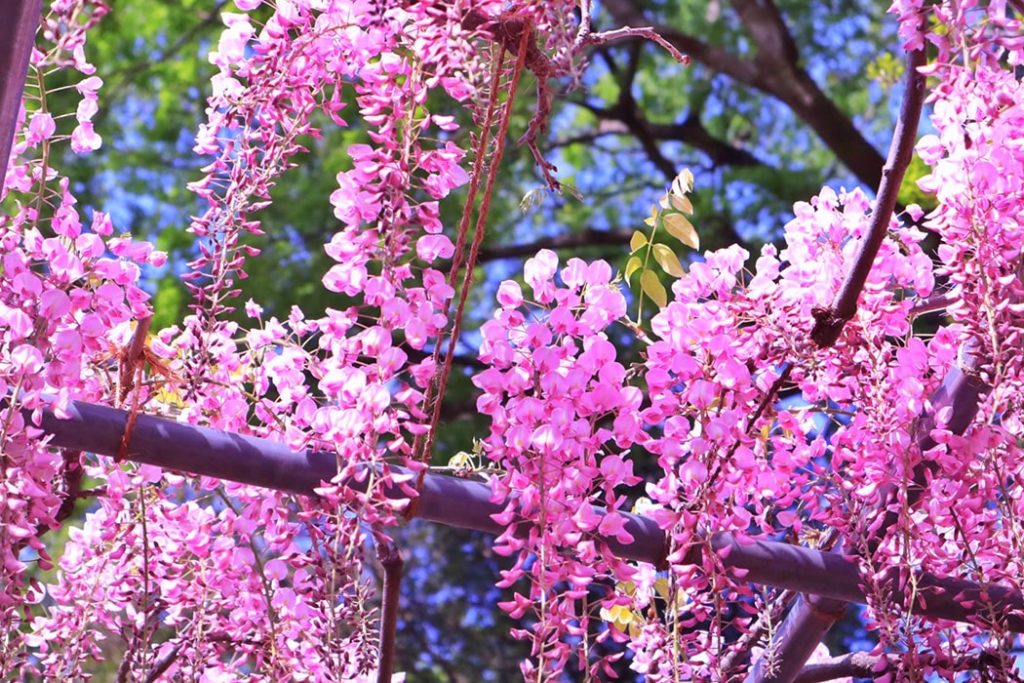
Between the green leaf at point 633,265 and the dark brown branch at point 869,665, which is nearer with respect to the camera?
the dark brown branch at point 869,665

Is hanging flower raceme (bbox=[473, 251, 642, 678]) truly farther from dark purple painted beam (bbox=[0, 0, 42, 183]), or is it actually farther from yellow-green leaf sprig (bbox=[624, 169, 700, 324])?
dark purple painted beam (bbox=[0, 0, 42, 183])

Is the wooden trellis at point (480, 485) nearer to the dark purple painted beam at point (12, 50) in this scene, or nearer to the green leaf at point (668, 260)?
the green leaf at point (668, 260)

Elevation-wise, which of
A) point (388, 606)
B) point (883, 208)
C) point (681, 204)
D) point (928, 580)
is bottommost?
point (388, 606)

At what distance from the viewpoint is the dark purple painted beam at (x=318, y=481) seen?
0.97m

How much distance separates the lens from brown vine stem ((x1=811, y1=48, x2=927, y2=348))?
98cm

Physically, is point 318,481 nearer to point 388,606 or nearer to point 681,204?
point 388,606

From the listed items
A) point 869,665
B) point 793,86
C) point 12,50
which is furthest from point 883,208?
point 793,86

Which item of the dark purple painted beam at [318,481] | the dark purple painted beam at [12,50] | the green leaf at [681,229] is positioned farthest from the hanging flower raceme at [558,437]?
the dark purple painted beam at [12,50]

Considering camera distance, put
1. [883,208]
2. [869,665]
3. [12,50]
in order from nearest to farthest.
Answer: [12,50] < [883,208] < [869,665]

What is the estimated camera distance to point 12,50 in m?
0.68

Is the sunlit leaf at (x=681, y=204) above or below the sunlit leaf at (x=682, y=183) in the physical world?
below

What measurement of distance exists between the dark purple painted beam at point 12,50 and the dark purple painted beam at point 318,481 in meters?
0.30

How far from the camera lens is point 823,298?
1066 mm

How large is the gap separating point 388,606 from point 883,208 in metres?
0.51
